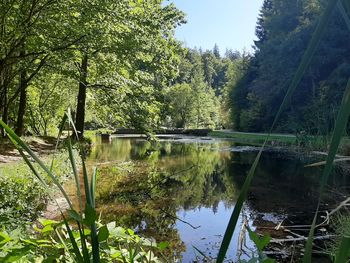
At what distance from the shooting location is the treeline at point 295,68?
28.1 m

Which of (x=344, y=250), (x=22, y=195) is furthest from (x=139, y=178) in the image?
(x=344, y=250)

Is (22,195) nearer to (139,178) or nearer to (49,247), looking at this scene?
(49,247)

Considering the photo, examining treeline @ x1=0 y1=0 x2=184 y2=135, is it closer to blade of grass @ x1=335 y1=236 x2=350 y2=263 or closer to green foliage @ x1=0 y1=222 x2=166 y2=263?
green foliage @ x1=0 y1=222 x2=166 y2=263

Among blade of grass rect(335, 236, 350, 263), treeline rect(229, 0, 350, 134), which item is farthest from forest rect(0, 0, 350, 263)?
treeline rect(229, 0, 350, 134)

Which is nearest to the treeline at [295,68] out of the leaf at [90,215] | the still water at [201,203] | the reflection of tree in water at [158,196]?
the still water at [201,203]

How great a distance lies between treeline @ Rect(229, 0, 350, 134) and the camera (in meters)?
28.1

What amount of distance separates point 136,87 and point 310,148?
10358mm

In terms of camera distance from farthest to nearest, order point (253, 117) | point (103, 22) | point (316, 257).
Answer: point (253, 117)
point (103, 22)
point (316, 257)

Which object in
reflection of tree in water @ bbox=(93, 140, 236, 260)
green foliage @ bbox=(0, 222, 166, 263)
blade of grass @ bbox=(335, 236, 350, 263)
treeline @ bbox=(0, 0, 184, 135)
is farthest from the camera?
treeline @ bbox=(0, 0, 184, 135)

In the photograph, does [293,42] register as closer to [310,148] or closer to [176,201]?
[310,148]

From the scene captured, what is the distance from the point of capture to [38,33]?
8016 mm

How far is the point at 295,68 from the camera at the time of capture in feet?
96.4

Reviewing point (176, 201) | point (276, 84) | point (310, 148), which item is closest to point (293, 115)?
point (276, 84)

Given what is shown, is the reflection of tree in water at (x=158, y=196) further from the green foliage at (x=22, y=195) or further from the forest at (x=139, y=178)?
the green foliage at (x=22, y=195)
